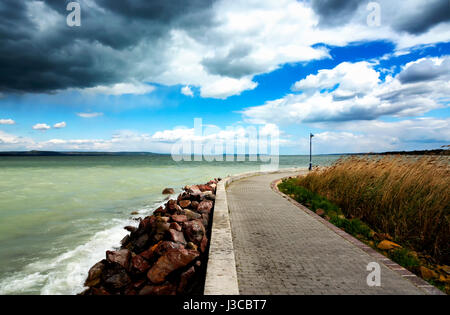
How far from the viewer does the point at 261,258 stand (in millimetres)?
3895

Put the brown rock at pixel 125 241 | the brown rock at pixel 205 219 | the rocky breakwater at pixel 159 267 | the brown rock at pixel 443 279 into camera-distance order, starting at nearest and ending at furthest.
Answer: the brown rock at pixel 443 279 → the rocky breakwater at pixel 159 267 → the brown rock at pixel 205 219 → the brown rock at pixel 125 241

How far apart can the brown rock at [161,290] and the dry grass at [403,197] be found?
4.74 meters

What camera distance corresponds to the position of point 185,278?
406 centimetres

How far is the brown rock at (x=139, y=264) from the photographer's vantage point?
4.54m

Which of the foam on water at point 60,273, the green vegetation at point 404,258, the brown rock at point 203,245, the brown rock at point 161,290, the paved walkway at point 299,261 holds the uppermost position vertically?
the paved walkway at point 299,261

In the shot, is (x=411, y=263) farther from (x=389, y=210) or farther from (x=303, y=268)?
(x=389, y=210)

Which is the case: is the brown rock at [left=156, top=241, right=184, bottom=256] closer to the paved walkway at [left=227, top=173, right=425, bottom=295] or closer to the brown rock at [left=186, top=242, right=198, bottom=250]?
→ the brown rock at [left=186, top=242, right=198, bottom=250]

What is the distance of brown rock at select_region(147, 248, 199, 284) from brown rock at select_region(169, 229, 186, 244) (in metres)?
0.75

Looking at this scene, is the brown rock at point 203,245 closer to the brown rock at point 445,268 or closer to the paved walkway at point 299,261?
the paved walkway at point 299,261

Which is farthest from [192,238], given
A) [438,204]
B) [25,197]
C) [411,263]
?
[25,197]

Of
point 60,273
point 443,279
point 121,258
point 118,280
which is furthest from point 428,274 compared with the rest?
point 60,273

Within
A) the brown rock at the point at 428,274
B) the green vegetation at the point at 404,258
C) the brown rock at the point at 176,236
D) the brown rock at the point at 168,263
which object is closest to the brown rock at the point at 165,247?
the brown rock at the point at 168,263
